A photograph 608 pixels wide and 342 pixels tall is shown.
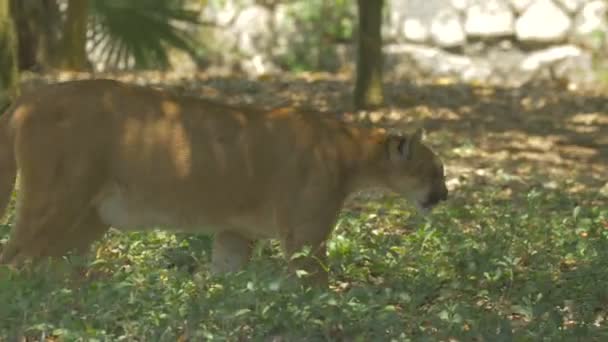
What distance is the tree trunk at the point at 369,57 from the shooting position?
13266mm

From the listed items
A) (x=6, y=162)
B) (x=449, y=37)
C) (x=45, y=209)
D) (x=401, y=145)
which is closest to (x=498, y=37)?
(x=449, y=37)

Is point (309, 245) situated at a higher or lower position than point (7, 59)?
lower

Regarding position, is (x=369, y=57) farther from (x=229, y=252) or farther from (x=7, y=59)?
(x=229, y=252)

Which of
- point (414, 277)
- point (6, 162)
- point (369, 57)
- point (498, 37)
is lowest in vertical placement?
point (498, 37)

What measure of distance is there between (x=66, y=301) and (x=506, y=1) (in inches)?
445

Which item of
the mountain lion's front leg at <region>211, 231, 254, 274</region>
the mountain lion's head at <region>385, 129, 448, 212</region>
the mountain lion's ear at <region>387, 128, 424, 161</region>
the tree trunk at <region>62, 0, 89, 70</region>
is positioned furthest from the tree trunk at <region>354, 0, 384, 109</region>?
the mountain lion's front leg at <region>211, 231, 254, 274</region>

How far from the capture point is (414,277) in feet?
23.5

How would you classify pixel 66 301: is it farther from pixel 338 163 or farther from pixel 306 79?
pixel 306 79

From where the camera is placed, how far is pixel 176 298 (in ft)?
19.4

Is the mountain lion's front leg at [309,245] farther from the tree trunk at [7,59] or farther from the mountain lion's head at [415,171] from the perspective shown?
the tree trunk at [7,59]

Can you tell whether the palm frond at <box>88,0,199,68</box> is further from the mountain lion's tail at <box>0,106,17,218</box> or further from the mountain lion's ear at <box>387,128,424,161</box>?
the mountain lion's tail at <box>0,106,17,218</box>

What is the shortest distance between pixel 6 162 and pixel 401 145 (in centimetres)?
203

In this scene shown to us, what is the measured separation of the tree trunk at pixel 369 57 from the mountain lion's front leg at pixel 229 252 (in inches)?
235

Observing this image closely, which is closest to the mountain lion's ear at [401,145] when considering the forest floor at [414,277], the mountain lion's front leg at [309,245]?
the forest floor at [414,277]
